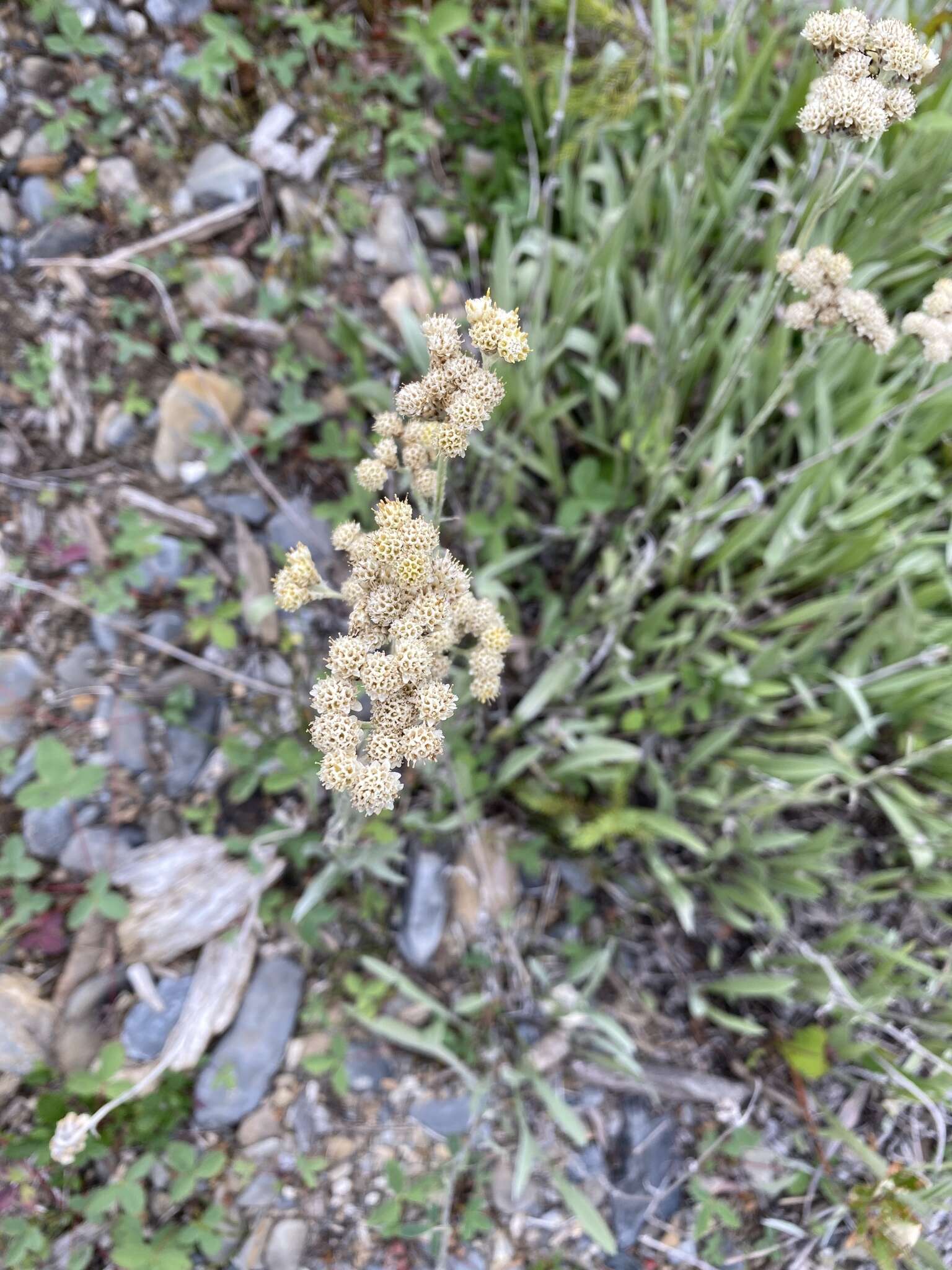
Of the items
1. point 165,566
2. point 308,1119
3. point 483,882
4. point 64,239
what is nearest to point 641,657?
point 483,882

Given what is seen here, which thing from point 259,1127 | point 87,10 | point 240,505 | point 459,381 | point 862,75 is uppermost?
point 862,75

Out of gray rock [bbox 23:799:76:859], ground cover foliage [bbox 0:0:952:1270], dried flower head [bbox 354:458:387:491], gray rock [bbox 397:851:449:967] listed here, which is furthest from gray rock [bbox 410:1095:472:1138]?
dried flower head [bbox 354:458:387:491]

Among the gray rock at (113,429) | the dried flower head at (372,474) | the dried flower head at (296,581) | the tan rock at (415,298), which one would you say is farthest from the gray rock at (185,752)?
the tan rock at (415,298)

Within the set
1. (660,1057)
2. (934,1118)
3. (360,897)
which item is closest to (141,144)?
(360,897)

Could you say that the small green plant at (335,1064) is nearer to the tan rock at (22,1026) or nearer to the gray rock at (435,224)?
the tan rock at (22,1026)

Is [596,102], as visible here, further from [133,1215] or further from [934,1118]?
[133,1215]

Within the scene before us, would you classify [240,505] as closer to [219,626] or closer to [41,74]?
[219,626]
